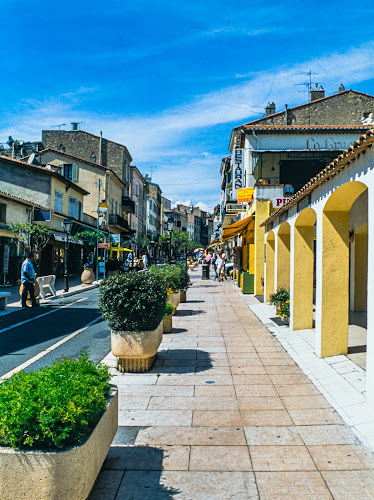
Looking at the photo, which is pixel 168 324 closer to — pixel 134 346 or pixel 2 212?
pixel 134 346

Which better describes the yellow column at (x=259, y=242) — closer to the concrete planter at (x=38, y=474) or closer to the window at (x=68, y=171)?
the concrete planter at (x=38, y=474)

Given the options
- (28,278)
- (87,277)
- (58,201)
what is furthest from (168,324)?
(58,201)

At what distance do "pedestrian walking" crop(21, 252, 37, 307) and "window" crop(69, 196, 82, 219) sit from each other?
18166 mm

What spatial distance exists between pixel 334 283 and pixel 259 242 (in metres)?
10.0

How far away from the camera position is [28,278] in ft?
48.1

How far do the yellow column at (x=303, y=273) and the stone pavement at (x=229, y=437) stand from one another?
2204 mm

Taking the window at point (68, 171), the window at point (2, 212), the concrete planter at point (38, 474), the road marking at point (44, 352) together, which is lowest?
the road marking at point (44, 352)

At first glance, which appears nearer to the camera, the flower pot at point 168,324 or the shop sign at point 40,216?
the flower pot at point 168,324

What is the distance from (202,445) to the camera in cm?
445

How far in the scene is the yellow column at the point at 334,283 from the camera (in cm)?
764

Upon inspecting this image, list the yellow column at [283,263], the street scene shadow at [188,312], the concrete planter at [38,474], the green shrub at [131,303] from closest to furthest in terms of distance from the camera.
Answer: the concrete planter at [38,474]
the green shrub at [131,303]
the yellow column at [283,263]
the street scene shadow at [188,312]

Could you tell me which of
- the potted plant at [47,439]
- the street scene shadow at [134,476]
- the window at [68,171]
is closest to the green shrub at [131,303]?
the street scene shadow at [134,476]

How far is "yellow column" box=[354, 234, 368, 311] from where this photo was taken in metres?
12.4

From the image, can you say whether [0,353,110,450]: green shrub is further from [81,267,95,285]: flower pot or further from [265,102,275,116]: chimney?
[265,102,275,116]: chimney
